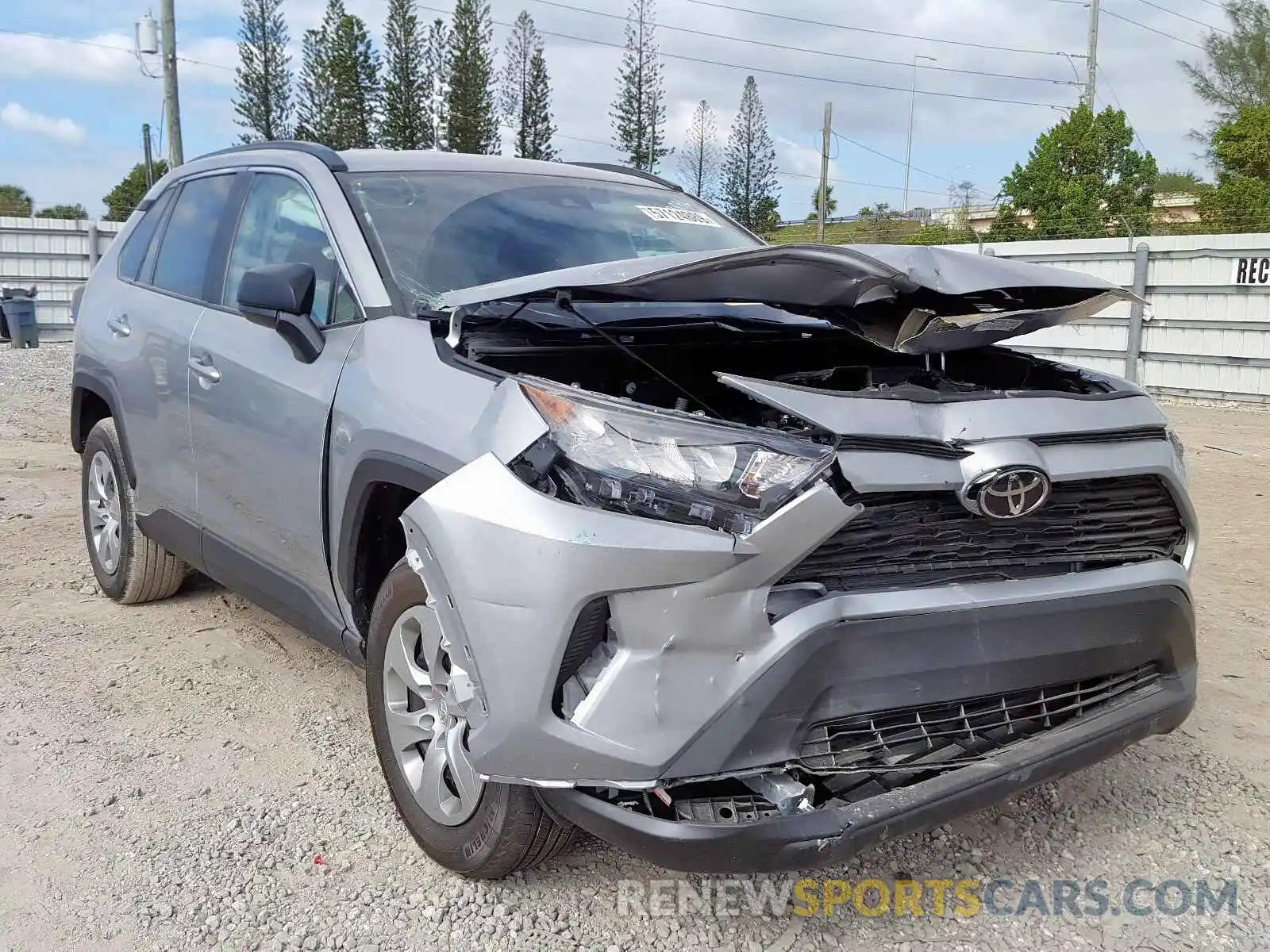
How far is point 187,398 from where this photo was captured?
3658 millimetres

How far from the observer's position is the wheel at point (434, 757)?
2.31m

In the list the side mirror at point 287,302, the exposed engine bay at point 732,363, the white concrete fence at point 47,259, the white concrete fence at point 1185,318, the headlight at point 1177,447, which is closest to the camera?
the headlight at point 1177,447

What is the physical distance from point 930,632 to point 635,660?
591mm

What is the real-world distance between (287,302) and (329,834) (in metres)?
1.39

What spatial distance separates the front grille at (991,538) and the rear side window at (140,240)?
136 inches

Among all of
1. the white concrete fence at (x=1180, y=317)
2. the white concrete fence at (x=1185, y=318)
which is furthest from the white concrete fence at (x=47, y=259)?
the white concrete fence at (x=1185, y=318)

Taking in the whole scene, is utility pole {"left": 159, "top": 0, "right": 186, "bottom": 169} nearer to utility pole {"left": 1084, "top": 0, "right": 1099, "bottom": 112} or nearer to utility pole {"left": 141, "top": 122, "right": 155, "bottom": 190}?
utility pole {"left": 141, "top": 122, "right": 155, "bottom": 190}

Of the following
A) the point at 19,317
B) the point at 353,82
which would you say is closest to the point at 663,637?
the point at 19,317

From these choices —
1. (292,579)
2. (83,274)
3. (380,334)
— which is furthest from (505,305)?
(83,274)

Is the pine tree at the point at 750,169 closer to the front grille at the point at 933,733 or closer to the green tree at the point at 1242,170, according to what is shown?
the green tree at the point at 1242,170

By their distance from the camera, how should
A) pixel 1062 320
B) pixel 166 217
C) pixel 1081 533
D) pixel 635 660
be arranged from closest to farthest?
pixel 635 660 → pixel 1081 533 → pixel 1062 320 → pixel 166 217

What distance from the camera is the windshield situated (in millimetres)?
3180

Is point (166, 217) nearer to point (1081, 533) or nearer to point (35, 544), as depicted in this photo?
point (35, 544)

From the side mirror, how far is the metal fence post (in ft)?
36.7
